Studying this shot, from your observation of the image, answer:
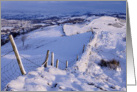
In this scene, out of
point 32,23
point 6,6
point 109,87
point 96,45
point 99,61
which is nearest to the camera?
point 109,87

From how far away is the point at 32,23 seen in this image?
758 cm

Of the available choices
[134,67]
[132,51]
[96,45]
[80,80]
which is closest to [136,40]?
[132,51]

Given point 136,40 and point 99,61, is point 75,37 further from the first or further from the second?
point 136,40

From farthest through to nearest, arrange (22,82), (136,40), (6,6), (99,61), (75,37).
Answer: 1. (75,37)
2. (99,61)
3. (6,6)
4. (136,40)
5. (22,82)

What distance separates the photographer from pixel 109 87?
5.45 meters

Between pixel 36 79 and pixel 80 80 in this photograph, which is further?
pixel 80 80

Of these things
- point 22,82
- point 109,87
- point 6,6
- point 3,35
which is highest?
point 6,6

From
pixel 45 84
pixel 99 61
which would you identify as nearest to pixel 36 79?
pixel 45 84

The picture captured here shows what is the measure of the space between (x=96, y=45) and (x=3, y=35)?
27.2 ft

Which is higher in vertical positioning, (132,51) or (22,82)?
(132,51)

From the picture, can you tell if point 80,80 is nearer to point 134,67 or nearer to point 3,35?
point 134,67

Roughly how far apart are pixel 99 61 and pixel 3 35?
18.0 ft

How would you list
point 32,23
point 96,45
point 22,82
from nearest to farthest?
point 22,82, point 32,23, point 96,45

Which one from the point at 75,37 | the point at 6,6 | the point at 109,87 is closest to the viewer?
the point at 109,87
